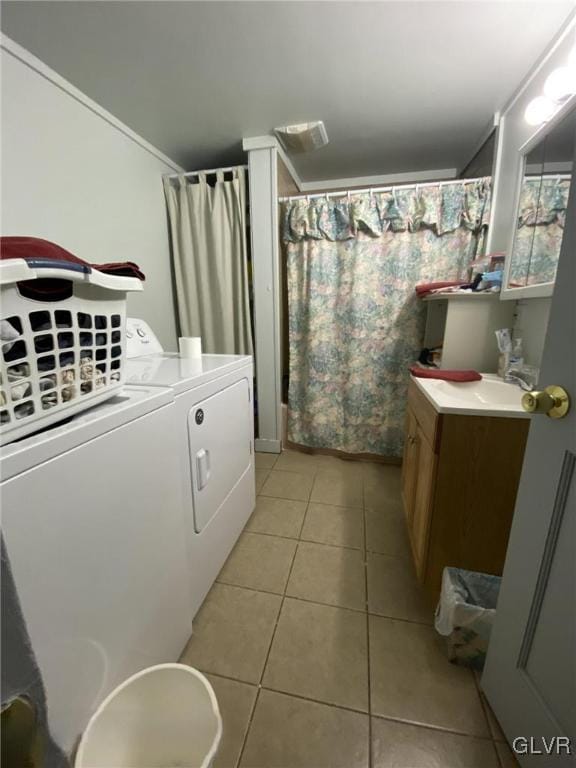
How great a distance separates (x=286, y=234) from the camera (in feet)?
7.61

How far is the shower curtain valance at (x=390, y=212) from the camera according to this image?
1.98 m

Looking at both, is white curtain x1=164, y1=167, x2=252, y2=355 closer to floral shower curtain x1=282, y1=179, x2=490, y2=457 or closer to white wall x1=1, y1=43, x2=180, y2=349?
white wall x1=1, y1=43, x2=180, y2=349

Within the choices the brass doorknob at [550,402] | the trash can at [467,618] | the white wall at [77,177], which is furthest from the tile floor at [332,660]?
the white wall at [77,177]

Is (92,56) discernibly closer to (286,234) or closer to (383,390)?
(286,234)

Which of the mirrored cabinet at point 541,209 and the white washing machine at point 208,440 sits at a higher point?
the mirrored cabinet at point 541,209

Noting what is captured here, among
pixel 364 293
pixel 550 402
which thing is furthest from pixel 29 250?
pixel 364 293

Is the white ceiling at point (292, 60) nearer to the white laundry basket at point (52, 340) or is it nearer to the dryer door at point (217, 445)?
the white laundry basket at point (52, 340)

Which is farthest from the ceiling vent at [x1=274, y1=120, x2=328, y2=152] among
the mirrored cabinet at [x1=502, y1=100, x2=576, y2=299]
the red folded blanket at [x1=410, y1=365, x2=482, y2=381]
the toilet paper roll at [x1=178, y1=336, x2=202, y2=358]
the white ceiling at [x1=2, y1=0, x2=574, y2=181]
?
the red folded blanket at [x1=410, y1=365, x2=482, y2=381]

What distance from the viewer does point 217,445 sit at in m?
1.30

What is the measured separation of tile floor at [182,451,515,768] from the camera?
88cm

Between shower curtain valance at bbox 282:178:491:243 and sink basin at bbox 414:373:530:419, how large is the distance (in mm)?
1100

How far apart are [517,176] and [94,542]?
242cm

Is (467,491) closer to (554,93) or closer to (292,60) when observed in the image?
(554,93)

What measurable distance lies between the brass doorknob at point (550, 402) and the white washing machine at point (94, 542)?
0.95m
